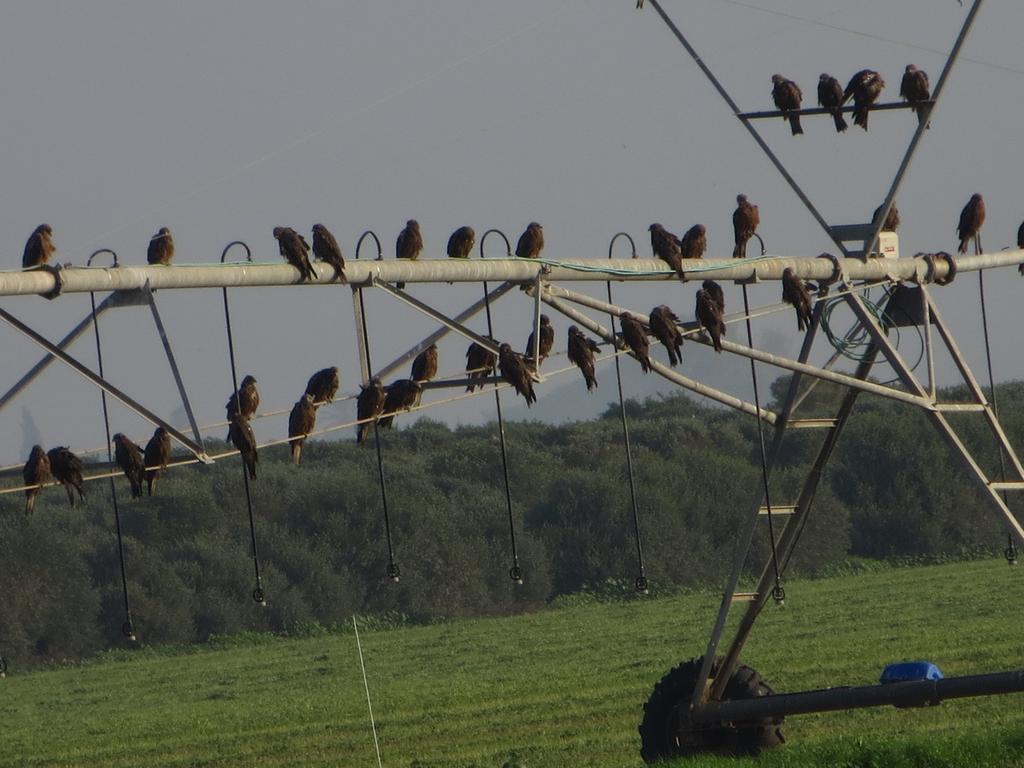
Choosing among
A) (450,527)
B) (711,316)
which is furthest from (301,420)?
(450,527)

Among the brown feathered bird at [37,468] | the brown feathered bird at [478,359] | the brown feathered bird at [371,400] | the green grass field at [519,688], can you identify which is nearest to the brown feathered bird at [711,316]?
the brown feathered bird at [478,359]

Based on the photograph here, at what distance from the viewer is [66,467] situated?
10.8m

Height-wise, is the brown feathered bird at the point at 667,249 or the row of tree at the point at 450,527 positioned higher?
the brown feathered bird at the point at 667,249

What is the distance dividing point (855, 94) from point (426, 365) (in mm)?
3668

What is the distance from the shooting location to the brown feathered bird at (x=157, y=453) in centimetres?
1117

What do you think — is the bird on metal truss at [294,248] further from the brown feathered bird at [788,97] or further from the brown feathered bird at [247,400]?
the brown feathered bird at [788,97]

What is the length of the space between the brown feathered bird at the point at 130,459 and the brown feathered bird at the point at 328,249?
1.52m

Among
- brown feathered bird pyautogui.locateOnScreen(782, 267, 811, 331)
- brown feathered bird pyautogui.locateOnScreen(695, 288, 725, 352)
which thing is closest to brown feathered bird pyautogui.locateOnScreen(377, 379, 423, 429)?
brown feathered bird pyautogui.locateOnScreen(695, 288, 725, 352)

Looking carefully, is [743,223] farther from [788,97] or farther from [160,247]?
[160,247]

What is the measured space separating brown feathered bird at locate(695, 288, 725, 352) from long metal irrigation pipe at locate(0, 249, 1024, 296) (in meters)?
0.24

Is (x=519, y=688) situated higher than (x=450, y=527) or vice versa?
(x=450, y=527)

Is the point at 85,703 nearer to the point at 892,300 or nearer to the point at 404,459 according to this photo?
the point at 892,300

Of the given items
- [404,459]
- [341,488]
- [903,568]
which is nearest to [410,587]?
[341,488]

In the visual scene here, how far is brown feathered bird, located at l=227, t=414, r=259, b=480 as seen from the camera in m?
11.2
